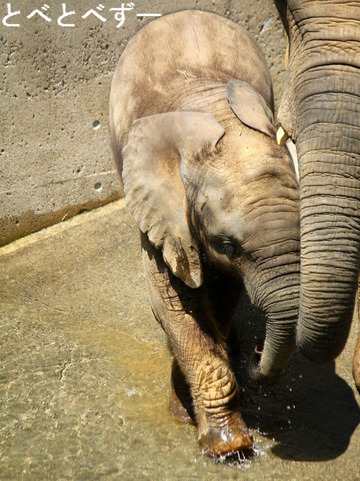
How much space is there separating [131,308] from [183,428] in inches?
55.1

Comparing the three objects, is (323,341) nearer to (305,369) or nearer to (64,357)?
(305,369)

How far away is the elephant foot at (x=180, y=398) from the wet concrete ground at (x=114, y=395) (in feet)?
0.20

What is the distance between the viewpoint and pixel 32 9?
5391 millimetres

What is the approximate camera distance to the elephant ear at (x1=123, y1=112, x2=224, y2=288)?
322cm

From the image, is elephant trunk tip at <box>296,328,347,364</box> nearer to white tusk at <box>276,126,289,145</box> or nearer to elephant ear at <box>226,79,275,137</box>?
white tusk at <box>276,126,289,145</box>

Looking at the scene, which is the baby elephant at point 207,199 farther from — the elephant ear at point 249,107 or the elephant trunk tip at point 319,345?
the elephant trunk tip at point 319,345

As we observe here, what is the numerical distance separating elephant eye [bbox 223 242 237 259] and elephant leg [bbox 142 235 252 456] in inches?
20.3

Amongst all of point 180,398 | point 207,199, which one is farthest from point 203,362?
point 207,199

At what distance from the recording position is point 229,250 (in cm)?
305

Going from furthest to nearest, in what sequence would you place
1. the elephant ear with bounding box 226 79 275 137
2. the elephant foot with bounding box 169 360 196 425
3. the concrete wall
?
the concrete wall
the elephant foot with bounding box 169 360 196 425
the elephant ear with bounding box 226 79 275 137

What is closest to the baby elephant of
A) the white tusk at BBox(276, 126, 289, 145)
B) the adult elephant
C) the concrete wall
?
the white tusk at BBox(276, 126, 289, 145)

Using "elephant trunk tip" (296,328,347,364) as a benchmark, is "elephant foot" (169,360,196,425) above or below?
below

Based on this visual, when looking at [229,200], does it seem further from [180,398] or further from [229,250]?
[180,398]

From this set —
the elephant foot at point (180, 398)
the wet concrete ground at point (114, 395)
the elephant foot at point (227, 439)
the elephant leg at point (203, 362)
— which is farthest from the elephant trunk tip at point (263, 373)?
the elephant foot at point (180, 398)
